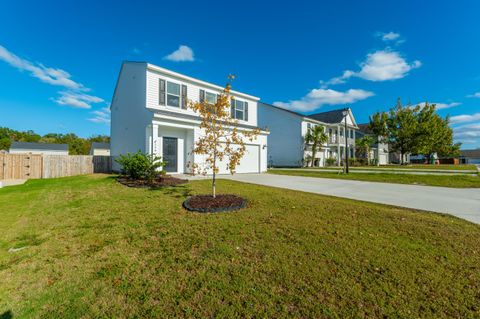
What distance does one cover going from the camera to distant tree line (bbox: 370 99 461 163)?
3142 cm

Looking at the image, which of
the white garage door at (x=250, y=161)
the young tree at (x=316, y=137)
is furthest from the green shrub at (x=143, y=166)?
the young tree at (x=316, y=137)

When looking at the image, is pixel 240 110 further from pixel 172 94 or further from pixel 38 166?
pixel 38 166

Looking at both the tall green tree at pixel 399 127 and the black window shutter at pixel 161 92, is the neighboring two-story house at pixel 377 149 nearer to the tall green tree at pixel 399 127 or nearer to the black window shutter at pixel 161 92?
the tall green tree at pixel 399 127

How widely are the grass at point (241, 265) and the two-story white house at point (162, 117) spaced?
759cm

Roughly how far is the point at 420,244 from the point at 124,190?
8.49 metres

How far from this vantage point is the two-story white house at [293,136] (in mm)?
25594

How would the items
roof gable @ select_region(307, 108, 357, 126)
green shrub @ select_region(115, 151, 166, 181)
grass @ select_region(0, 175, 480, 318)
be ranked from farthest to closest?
1. roof gable @ select_region(307, 108, 357, 126)
2. green shrub @ select_region(115, 151, 166, 181)
3. grass @ select_region(0, 175, 480, 318)

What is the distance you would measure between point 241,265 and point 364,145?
34.6 meters

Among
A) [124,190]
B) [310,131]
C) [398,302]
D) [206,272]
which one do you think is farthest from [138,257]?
[310,131]

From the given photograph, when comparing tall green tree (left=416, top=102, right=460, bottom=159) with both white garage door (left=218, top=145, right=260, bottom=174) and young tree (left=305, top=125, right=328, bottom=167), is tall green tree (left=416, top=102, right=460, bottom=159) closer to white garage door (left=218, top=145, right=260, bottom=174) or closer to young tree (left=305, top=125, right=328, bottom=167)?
young tree (left=305, top=125, right=328, bottom=167)

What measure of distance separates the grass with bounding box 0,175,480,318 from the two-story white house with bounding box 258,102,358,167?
21027 millimetres

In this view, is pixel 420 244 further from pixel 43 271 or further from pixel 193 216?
pixel 43 271

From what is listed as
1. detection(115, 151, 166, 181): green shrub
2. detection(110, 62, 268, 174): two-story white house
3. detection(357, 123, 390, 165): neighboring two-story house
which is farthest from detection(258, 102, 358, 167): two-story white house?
detection(115, 151, 166, 181): green shrub

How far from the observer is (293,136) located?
1021 inches
